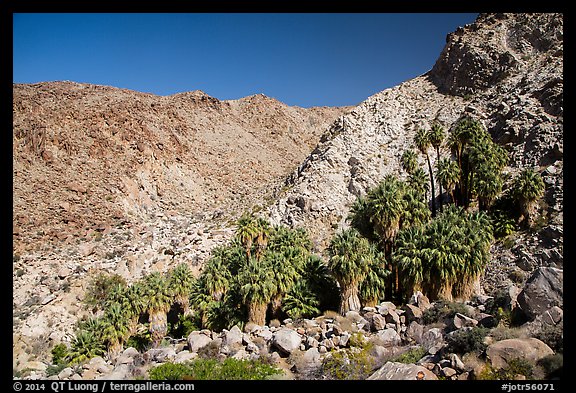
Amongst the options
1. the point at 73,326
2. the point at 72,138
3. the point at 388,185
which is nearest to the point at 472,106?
the point at 388,185

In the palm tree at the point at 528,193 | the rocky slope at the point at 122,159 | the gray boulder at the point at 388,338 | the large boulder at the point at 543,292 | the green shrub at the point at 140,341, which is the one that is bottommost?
the green shrub at the point at 140,341

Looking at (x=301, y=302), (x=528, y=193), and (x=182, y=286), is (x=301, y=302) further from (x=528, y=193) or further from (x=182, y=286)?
(x=528, y=193)

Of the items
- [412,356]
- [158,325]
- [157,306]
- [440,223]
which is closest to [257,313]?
[157,306]

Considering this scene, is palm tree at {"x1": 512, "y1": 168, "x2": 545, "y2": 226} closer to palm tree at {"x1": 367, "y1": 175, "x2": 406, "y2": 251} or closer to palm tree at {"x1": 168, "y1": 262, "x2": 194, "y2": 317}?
palm tree at {"x1": 367, "y1": 175, "x2": 406, "y2": 251}

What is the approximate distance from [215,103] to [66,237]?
5479 centimetres

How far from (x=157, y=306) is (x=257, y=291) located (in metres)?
9.20

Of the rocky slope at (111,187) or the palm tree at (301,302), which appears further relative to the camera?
the rocky slope at (111,187)

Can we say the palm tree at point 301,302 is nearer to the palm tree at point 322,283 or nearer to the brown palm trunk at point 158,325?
the palm tree at point 322,283

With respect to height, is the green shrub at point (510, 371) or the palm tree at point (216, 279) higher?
the palm tree at point (216, 279)

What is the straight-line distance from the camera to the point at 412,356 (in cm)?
1476

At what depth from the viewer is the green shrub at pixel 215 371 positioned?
15.2m

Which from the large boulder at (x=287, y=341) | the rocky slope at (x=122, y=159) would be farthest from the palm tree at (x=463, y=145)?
the large boulder at (x=287, y=341)

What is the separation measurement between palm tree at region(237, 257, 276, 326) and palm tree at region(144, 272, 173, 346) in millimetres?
7486

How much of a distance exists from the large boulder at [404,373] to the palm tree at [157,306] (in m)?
21.2
